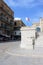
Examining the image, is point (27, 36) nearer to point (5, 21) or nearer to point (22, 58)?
point (22, 58)

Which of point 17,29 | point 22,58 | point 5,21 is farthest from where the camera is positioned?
point 17,29

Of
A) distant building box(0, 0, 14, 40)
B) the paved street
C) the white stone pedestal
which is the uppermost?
distant building box(0, 0, 14, 40)

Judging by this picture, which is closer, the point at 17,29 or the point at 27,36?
the point at 27,36

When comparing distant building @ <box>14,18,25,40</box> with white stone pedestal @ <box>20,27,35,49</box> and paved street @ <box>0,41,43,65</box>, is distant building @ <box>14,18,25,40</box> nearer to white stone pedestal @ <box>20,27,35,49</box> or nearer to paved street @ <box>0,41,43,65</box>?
white stone pedestal @ <box>20,27,35,49</box>

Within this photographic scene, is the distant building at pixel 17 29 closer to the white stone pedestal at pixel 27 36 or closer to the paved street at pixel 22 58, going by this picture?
the white stone pedestal at pixel 27 36

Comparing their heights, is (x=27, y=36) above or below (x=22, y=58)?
above

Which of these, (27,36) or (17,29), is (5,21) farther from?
(27,36)

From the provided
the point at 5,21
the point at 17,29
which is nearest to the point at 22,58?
the point at 5,21

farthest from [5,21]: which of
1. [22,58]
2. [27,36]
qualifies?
[22,58]

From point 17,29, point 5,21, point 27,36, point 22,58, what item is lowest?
point 22,58

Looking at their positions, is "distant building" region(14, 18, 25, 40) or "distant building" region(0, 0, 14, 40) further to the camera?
"distant building" region(14, 18, 25, 40)

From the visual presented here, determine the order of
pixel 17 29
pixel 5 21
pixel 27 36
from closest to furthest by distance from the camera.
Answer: pixel 27 36 < pixel 5 21 < pixel 17 29

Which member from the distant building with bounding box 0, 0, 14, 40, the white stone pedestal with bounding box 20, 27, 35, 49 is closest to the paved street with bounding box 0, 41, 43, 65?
the white stone pedestal with bounding box 20, 27, 35, 49

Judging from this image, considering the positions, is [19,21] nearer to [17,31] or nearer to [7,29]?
[17,31]
